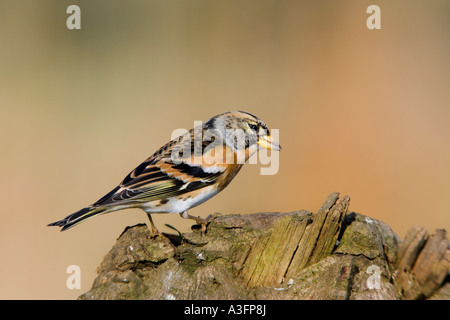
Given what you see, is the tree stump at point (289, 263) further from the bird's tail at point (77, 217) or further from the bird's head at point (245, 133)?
the bird's head at point (245, 133)

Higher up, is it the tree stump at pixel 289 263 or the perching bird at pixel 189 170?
the perching bird at pixel 189 170

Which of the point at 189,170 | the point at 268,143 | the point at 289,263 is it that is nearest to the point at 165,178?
the point at 189,170

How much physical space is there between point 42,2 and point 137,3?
126cm

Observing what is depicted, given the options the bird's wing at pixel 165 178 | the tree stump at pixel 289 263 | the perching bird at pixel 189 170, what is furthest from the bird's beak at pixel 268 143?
the tree stump at pixel 289 263

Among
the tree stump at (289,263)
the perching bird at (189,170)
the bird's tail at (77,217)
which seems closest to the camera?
the tree stump at (289,263)

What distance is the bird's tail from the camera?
3.55 meters

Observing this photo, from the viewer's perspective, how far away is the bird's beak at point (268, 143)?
4330 mm

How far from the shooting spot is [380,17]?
6750mm

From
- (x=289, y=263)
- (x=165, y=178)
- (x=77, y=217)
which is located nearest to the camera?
(x=289, y=263)

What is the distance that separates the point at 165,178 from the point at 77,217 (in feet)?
2.43

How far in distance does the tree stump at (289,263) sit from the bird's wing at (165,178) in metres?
0.69

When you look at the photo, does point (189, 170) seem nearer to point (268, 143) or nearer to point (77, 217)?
point (268, 143)

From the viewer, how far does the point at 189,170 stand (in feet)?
13.3
